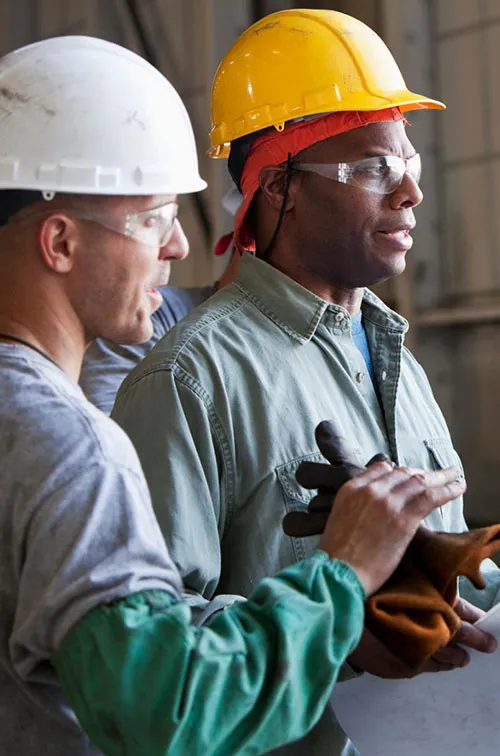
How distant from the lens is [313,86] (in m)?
2.36

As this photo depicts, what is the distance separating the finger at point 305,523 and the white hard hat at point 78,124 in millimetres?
525

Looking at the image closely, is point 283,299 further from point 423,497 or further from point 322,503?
point 423,497

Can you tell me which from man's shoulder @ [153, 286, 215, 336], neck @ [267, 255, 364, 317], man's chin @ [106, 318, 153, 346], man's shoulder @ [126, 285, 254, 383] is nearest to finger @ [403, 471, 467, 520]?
man's chin @ [106, 318, 153, 346]

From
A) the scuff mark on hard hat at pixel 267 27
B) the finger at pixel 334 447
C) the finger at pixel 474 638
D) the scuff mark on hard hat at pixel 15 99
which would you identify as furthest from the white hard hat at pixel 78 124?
the scuff mark on hard hat at pixel 267 27


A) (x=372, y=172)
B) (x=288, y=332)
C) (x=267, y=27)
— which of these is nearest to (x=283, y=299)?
(x=288, y=332)

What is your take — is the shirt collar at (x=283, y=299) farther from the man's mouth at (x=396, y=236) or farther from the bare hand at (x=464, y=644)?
the bare hand at (x=464, y=644)

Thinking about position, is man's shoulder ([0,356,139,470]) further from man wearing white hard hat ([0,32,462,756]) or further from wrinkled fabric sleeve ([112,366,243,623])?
wrinkled fabric sleeve ([112,366,243,623])

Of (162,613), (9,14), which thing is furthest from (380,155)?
(9,14)

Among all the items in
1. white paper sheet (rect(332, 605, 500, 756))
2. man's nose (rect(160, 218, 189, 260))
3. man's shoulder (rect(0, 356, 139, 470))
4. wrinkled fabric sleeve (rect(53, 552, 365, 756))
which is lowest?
white paper sheet (rect(332, 605, 500, 756))

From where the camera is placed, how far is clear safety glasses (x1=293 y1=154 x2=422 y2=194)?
2.30 metres

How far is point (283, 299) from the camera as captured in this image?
2275 mm

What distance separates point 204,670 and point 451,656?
48cm

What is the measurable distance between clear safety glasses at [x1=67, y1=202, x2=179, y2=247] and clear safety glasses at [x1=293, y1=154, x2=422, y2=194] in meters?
0.79

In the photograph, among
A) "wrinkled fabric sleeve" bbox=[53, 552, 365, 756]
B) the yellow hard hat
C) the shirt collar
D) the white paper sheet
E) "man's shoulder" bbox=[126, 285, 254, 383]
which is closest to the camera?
"wrinkled fabric sleeve" bbox=[53, 552, 365, 756]
